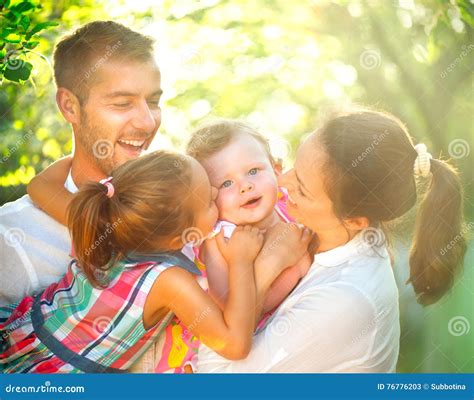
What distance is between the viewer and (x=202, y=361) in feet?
11.5

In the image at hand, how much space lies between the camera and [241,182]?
3.44 m

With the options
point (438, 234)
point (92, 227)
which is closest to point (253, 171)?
point (92, 227)

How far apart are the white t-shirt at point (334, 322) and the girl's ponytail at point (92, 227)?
58cm

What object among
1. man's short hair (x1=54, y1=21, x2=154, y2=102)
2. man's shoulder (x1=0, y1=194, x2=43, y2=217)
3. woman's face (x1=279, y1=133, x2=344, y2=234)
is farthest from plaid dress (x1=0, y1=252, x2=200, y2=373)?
man's short hair (x1=54, y1=21, x2=154, y2=102)

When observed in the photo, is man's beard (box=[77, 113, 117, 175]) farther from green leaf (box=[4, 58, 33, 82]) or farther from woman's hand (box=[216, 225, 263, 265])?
woman's hand (box=[216, 225, 263, 265])

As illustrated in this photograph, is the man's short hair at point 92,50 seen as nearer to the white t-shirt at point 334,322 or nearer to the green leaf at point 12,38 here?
the green leaf at point 12,38

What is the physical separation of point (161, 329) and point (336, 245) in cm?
83

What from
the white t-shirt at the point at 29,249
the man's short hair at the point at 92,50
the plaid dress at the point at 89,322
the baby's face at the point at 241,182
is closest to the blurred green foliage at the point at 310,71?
the man's short hair at the point at 92,50

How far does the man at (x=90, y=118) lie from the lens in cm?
364

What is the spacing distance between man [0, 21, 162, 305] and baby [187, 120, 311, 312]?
35cm

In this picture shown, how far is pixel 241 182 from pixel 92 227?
65 cm

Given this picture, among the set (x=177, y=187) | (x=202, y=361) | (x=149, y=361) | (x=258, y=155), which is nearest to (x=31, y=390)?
(x=149, y=361)

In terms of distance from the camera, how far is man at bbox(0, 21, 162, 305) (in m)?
3.64

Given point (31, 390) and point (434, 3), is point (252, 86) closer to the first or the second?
point (434, 3)
